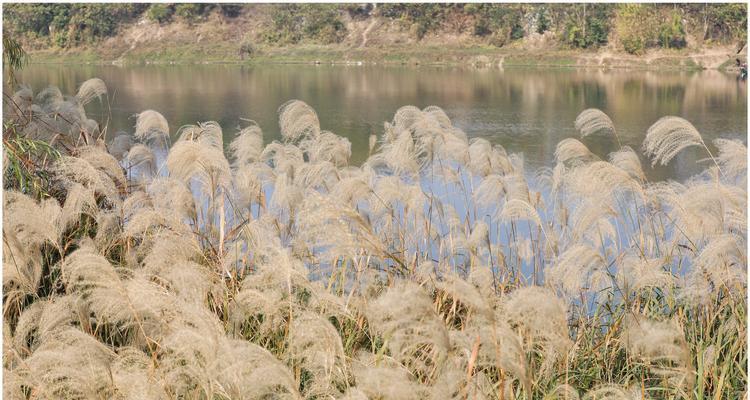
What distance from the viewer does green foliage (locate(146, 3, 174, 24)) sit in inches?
2020

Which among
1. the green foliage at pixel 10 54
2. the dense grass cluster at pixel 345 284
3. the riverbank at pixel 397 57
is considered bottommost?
the riverbank at pixel 397 57

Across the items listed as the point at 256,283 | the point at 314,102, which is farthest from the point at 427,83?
the point at 256,283

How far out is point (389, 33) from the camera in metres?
48.4

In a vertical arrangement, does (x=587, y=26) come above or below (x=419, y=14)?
below

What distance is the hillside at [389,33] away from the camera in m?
41.3

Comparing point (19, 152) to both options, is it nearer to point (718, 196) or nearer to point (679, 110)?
point (718, 196)

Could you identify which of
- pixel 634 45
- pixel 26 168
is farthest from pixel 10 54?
pixel 634 45

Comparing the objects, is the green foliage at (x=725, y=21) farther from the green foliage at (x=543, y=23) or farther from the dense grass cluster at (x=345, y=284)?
the dense grass cluster at (x=345, y=284)

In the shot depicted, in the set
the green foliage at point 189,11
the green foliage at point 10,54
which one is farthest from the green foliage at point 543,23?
the green foliage at point 10,54

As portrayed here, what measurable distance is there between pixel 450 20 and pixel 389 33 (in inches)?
143

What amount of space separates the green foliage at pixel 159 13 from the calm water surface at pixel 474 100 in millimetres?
15047

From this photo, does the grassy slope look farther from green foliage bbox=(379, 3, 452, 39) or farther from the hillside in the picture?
green foliage bbox=(379, 3, 452, 39)

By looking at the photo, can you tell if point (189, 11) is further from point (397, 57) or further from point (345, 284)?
point (345, 284)

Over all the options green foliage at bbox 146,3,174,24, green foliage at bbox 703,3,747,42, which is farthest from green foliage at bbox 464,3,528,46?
green foliage at bbox 146,3,174,24
